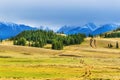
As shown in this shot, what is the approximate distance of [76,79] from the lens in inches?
2889

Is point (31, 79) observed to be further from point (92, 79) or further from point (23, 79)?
point (92, 79)

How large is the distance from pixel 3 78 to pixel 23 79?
4092mm

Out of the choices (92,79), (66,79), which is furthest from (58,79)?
(92,79)

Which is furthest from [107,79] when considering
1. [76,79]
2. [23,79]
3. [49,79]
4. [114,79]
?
[23,79]

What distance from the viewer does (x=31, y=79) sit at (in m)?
71.2

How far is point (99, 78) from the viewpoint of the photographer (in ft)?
247

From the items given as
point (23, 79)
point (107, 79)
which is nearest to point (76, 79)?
point (107, 79)

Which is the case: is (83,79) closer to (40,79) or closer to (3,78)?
(40,79)

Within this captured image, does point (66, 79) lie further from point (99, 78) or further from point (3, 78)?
point (3, 78)

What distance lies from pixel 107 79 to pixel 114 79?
147cm

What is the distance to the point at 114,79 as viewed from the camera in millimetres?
72688

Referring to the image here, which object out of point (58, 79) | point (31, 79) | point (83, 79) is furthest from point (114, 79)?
point (31, 79)

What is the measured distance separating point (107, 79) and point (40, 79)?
13.9 metres

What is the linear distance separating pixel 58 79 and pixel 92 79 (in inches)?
282
